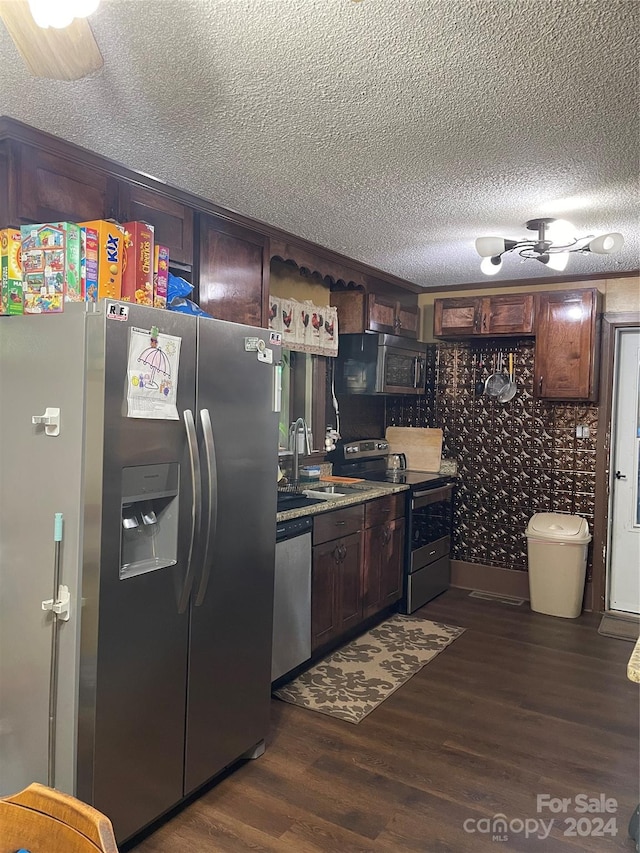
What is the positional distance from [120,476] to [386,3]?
1499 millimetres

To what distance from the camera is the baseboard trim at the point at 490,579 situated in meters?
5.13

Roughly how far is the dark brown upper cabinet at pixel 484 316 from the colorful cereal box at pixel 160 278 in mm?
3009

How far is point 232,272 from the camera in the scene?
3.44 m

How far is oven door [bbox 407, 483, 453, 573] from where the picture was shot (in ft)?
15.3

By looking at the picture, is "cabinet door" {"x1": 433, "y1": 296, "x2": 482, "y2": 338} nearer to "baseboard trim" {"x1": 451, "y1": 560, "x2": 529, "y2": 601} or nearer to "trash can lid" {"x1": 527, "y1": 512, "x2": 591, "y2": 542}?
"trash can lid" {"x1": 527, "y1": 512, "x2": 591, "y2": 542}

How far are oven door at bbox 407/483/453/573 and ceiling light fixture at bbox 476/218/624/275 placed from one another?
1831mm

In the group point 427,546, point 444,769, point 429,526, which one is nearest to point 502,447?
point 429,526

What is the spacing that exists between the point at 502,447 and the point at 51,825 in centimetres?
462

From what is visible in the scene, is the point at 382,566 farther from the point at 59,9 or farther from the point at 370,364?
the point at 59,9

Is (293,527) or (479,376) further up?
(479,376)

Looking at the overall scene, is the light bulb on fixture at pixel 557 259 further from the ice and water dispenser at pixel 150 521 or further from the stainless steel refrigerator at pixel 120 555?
the ice and water dispenser at pixel 150 521

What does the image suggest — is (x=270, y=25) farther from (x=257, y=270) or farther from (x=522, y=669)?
(x=522, y=669)

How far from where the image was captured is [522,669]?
3.74 meters

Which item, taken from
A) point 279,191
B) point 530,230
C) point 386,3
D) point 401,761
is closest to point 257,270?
point 279,191
